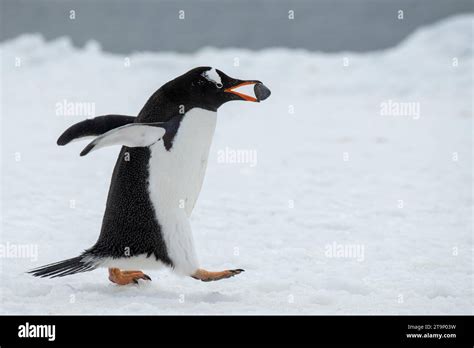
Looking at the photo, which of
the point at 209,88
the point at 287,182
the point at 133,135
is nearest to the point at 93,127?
the point at 133,135

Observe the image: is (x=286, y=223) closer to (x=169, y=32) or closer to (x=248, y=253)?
(x=248, y=253)

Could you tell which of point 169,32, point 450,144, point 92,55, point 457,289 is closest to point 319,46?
point 169,32

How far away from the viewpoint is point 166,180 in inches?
76.9

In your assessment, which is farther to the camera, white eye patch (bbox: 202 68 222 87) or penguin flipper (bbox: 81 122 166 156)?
white eye patch (bbox: 202 68 222 87)

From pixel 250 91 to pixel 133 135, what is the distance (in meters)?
0.39

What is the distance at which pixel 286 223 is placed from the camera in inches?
122

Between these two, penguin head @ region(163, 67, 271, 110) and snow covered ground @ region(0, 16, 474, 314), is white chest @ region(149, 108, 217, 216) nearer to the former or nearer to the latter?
penguin head @ region(163, 67, 271, 110)

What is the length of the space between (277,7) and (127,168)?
7213 millimetres

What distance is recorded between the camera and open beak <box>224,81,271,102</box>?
1.98 metres

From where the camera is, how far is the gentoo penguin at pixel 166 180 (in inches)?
76.8

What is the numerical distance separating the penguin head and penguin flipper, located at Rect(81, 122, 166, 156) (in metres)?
0.12

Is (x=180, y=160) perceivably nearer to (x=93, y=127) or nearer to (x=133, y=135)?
(x=133, y=135)

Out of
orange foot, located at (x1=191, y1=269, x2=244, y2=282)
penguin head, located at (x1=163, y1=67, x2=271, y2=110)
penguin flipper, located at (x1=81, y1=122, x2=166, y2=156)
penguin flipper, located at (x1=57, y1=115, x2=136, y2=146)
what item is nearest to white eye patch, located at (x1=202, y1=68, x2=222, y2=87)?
penguin head, located at (x1=163, y1=67, x2=271, y2=110)

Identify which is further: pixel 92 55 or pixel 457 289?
pixel 92 55
